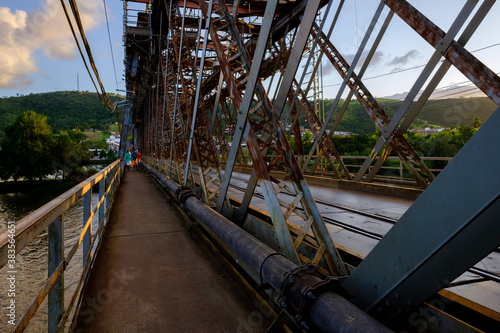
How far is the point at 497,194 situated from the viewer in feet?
3.83

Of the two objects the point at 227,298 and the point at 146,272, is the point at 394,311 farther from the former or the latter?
the point at 146,272

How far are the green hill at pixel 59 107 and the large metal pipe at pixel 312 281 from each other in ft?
205

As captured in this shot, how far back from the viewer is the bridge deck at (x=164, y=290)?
2443 mm

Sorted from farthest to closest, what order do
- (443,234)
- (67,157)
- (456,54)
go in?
(67,157) < (456,54) < (443,234)

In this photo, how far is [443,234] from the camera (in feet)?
4.55

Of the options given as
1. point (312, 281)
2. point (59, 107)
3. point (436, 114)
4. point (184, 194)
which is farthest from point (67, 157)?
point (436, 114)

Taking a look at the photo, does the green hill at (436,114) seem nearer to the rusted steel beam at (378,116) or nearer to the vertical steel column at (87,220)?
the rusted steel beam at (378,116)

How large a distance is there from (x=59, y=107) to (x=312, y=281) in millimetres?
73866

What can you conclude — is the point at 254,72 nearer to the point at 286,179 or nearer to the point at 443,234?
the point at 286,179

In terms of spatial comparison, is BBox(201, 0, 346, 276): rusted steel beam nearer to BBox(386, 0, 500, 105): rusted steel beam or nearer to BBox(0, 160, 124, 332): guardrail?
BBox(0, 160, 124, 332): guardrail

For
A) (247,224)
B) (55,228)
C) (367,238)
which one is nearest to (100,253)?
(247,224)

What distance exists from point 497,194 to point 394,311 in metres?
1.05

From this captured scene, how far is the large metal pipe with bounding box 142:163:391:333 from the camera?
5.12 ft

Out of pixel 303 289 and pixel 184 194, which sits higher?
pixel 303 289
